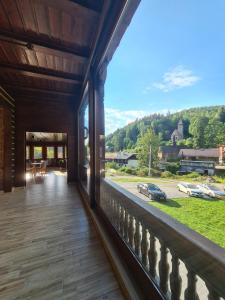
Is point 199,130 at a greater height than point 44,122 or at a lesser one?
lesser

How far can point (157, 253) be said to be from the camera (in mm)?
1335

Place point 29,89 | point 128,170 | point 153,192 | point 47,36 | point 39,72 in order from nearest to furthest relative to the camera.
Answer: point 153,192 → point 128,170 → point 47,36 → point 39,72 → point 29,89

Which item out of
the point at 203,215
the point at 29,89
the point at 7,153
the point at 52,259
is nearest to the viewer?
the point at 203,215

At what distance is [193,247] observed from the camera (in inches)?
33.9

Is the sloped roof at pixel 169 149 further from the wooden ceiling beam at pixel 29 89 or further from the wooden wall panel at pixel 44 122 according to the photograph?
the wooden wall panel at pixel 44 122

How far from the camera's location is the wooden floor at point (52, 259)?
5.11 ft

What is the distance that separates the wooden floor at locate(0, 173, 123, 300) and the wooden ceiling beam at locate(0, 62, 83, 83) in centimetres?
302

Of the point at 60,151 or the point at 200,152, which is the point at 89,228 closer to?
the point at 200,152

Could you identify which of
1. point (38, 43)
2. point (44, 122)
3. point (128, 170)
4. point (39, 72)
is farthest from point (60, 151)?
point (128, 170)

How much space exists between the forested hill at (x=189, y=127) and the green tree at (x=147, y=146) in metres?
0.04

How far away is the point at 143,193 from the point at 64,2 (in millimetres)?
2263

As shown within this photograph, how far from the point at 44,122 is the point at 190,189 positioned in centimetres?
645

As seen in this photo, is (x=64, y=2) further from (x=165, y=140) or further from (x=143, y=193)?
(x=143, y=193)

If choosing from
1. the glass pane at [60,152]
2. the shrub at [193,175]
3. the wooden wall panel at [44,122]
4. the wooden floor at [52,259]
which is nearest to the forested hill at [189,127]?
the shrub at [193,175]
